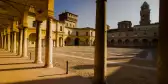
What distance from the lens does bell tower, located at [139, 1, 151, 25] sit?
6726 cm

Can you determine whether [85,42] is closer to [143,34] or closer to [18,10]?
[143,34]

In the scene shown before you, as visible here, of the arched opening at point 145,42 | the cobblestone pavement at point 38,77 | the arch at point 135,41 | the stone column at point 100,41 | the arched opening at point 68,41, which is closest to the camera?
the stone column at point 100,41

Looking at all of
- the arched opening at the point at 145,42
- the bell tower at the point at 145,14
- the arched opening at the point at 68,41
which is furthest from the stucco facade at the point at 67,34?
the bell tower at the point at 145,14

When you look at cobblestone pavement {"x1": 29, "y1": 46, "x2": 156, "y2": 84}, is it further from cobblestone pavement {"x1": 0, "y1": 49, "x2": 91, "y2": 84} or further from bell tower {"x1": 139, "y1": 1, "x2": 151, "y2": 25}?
bell tower {"x1": 139, "y1": 1, "x2": 151, "y2": 25}

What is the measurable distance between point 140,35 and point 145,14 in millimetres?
11912

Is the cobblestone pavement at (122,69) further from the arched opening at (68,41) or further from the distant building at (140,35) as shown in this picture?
the distant building at (140,35)

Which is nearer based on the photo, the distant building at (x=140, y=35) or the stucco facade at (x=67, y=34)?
the stucco facade at (x=67, y=34)

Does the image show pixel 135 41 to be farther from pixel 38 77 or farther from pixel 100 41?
pixel 100 41

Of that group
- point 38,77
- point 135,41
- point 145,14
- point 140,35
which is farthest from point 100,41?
point 145,14

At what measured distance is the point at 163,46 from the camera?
A: 317 centimetres

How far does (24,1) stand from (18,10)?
2386mm

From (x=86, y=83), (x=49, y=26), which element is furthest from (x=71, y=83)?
(x=49, y=26)

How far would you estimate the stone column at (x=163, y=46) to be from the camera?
10.3 feet

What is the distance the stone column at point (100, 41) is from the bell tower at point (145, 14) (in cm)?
6777
